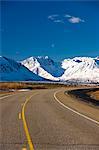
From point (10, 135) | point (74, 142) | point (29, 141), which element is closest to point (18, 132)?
point (10, 135)

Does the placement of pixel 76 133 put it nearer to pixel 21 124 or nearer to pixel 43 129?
pixel 43 129

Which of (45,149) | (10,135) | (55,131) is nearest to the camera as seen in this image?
(45,149)

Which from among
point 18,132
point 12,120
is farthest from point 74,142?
point 12,120

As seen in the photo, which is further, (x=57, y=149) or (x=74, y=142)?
(x=74, y=142)

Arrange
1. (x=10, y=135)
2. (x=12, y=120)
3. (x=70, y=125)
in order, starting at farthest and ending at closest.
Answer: (x=12, y=120)
(x=70, y=125)
(x=10, y=135)

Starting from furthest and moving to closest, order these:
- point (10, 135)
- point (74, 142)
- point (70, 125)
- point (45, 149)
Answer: point (70, 125), point (10, 135), point (74, 142), point (45, 149)

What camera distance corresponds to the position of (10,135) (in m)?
13.9

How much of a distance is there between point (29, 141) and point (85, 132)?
3.02 meters

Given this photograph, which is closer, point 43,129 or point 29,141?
point 29,141

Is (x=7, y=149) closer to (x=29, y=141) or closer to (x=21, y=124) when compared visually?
(x=29, y=141)

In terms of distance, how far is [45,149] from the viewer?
11.2 meters

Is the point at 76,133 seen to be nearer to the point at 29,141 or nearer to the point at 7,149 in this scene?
the point at 29,141

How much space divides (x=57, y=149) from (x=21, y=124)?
6095 millimetres

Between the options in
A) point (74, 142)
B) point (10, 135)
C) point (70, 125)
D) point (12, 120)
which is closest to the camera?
point (74, 142)
